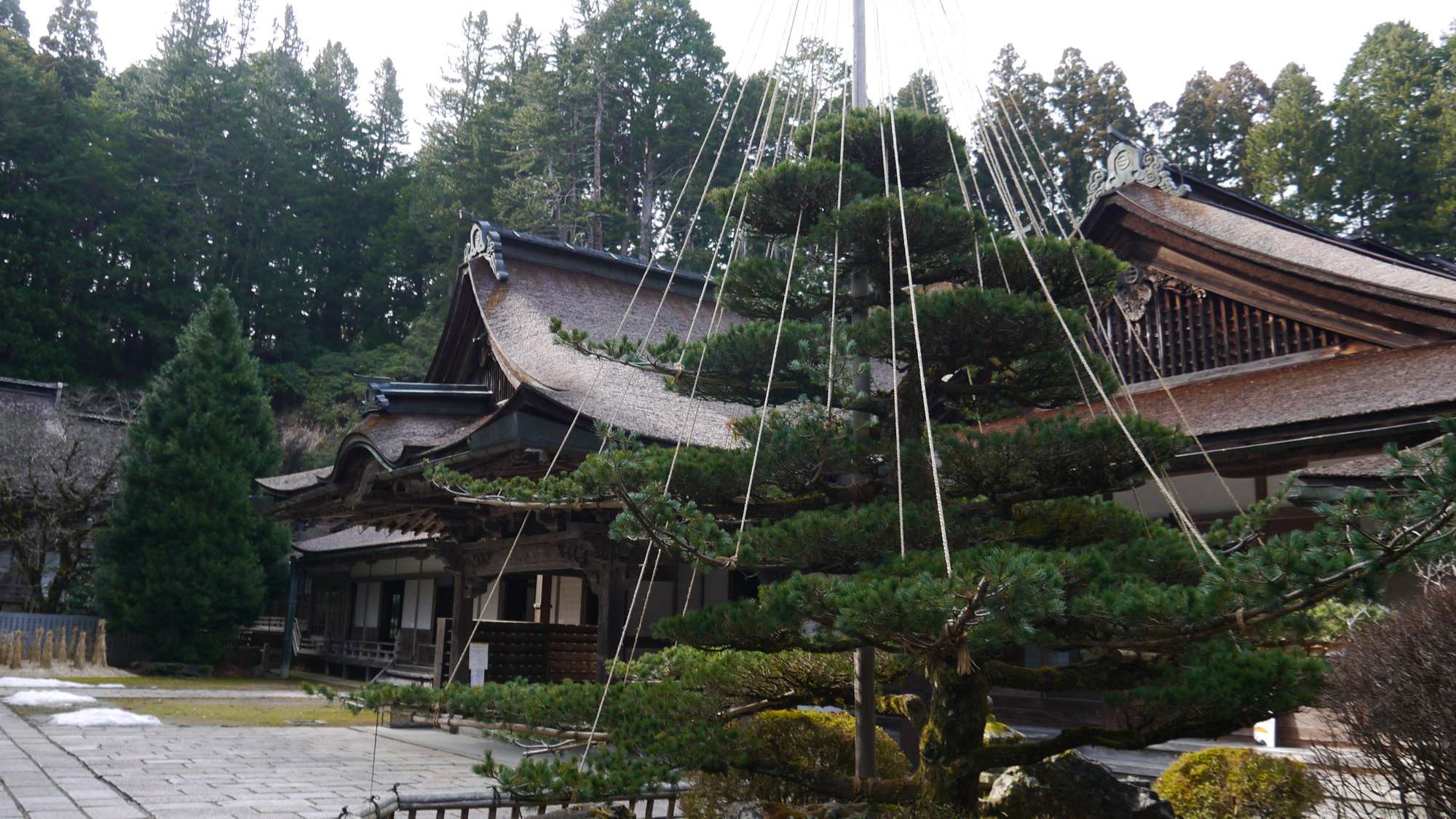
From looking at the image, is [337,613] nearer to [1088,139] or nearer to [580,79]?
[580,79]

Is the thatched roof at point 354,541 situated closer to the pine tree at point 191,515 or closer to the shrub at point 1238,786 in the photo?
the pine tree at point 191,515

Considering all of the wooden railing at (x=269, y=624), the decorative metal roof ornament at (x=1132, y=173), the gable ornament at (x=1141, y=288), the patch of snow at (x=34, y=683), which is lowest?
the patch of snow at (x=34, y=683)

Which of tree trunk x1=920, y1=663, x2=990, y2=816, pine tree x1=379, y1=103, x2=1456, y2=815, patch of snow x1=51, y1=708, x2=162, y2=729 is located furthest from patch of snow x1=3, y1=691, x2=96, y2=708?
tree trunk x1=920, y1=663, x2=990, y2=816

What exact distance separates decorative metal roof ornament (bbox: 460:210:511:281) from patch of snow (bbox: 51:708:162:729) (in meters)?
6.76

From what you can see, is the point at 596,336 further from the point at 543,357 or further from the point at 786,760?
the point at 786,760

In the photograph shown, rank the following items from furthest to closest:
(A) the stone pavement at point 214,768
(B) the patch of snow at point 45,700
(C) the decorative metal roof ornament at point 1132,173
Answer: (B) the patch of snow at point 45,700
(C) the decorative metal roof ornament at point 1132,173
(A) the stone pavement at point 214,768

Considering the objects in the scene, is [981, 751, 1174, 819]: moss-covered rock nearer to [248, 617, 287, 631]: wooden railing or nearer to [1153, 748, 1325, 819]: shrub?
[1153, 748, 1325, 819]: shrub

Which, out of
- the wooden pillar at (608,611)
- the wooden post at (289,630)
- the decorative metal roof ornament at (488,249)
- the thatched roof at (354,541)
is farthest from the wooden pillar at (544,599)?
the wooden post at (289,630)

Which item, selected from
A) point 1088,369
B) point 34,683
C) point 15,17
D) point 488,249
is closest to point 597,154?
point 488,249

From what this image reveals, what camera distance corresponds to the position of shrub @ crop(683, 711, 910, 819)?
16.3ft

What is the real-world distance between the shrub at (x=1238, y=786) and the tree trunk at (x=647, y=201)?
2703 cm

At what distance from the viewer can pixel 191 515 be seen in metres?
19.8

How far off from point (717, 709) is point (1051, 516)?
6.32ft

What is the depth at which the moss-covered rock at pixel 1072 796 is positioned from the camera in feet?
17.6
